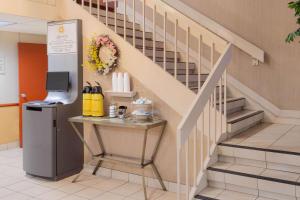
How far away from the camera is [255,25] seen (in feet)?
16.5

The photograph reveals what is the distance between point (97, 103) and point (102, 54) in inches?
26.6

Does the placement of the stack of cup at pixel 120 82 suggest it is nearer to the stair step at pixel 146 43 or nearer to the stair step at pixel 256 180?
the stair step at pixel 146 43

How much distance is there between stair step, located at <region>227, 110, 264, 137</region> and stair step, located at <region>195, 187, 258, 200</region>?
0.78m

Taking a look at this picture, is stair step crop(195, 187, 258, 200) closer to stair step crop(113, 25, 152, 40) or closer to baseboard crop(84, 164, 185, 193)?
baseboard crop(84, 164, 185, 193)

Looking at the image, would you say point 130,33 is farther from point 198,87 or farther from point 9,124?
point 9,124

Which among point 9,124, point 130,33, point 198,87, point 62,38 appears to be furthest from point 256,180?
point 9,124

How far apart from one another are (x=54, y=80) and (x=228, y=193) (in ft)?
9.70

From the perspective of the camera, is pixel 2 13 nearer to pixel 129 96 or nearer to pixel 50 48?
pixel 50 48

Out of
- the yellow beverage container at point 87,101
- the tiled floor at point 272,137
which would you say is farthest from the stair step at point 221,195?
the yellow beverage container at point 87,101

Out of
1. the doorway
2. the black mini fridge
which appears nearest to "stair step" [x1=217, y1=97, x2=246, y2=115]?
the black mini fridge

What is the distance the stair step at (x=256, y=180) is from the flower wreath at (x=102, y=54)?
6.35 feet

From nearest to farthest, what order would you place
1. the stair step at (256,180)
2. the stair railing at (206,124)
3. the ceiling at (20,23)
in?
1. the stair step at (256,180)
2. the stair railing at (206,124)
3. the ceiling at (20,23)

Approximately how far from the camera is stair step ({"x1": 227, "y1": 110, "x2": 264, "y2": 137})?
3.99m

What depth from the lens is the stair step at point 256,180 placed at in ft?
10.3
